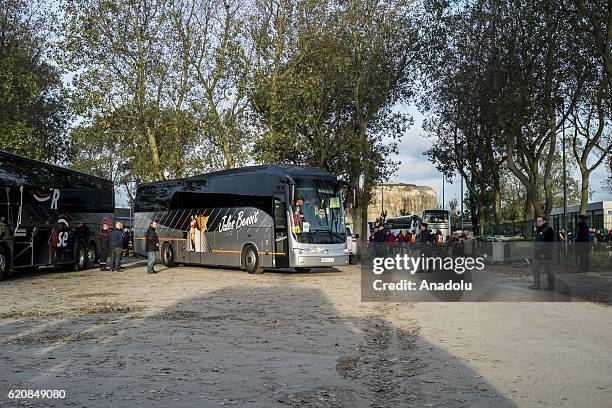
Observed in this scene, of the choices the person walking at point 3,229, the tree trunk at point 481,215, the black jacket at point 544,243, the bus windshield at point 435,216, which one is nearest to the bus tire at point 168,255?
the person walking at point 3,229

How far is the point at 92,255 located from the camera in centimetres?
2781

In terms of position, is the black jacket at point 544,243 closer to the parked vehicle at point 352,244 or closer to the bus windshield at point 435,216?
the parked vehicle at point 352,244

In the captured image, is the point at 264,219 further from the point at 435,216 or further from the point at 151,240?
the point at 435,216

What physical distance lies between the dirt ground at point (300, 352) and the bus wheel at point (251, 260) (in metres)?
8.40

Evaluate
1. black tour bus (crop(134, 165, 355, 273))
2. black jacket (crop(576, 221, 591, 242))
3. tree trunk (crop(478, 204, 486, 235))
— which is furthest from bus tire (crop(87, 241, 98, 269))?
tree trunk (crop(478, 204, 486, 235))

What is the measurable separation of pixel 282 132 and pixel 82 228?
11.9 metres

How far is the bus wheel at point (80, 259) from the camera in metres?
26.1

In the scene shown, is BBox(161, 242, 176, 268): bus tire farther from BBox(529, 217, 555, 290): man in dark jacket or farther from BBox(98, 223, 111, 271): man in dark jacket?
BBox(529, 217, 555, 290): man in dark jacket

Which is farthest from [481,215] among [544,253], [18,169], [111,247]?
[18,169]

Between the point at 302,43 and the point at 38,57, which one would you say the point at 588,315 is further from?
the point at 38,57

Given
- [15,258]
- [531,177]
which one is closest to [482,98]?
[531,177]

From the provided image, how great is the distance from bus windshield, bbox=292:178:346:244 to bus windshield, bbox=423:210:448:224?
1517 inches

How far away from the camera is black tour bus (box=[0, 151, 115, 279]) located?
65.5ft

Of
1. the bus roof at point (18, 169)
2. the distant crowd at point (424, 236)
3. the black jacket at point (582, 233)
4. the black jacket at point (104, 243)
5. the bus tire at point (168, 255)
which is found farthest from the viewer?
the bus tire at point (168, 255)
